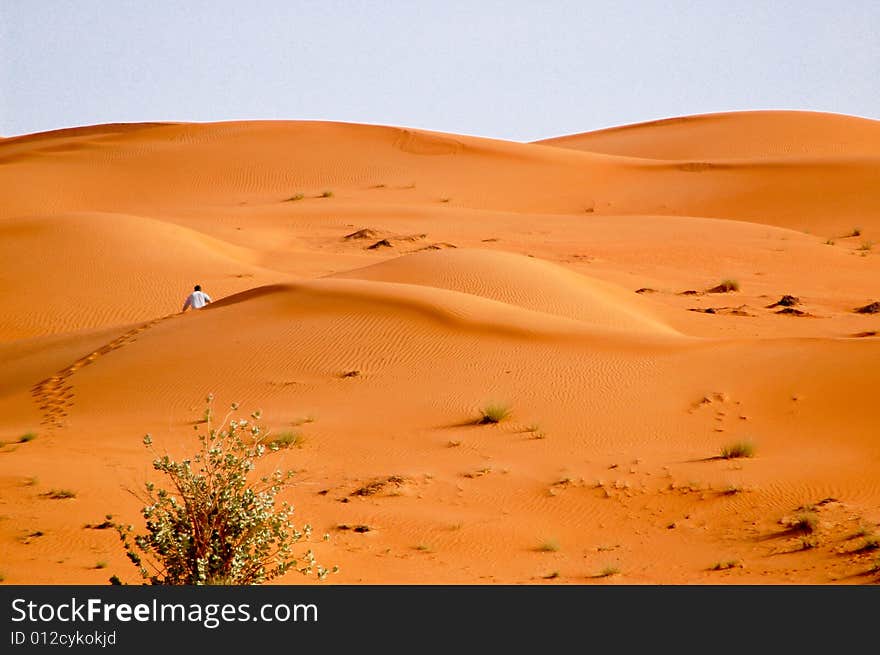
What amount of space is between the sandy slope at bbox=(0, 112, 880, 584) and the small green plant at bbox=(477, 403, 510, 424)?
12cm

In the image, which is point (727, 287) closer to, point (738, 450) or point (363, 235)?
point (363, 235)

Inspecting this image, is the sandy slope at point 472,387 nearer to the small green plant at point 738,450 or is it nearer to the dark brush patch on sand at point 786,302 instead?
the small green plant at point 738,450

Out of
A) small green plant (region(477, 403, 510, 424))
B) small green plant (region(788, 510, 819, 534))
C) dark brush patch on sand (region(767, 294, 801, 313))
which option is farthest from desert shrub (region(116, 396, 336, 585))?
dark brush patch on sand (region(767, 294, 801, 313))

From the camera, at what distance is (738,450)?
41.3ft

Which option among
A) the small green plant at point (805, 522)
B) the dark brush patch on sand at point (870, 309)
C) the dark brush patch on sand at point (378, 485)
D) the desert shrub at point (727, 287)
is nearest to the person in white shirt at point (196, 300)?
the dark brush patch on sand at point (378, 485)

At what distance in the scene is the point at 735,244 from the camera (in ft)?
116

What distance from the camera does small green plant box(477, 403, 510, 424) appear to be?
1422cm

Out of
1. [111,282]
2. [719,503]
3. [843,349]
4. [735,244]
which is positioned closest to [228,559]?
[719,503]

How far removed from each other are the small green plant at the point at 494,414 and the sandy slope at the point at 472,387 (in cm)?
12

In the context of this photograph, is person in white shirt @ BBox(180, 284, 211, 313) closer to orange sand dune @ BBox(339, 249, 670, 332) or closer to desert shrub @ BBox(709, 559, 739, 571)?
orange sand dune @ BBox(339, 249, 670, 332)

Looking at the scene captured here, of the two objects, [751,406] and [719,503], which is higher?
[751,406]

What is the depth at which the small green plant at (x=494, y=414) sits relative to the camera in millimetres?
14219
